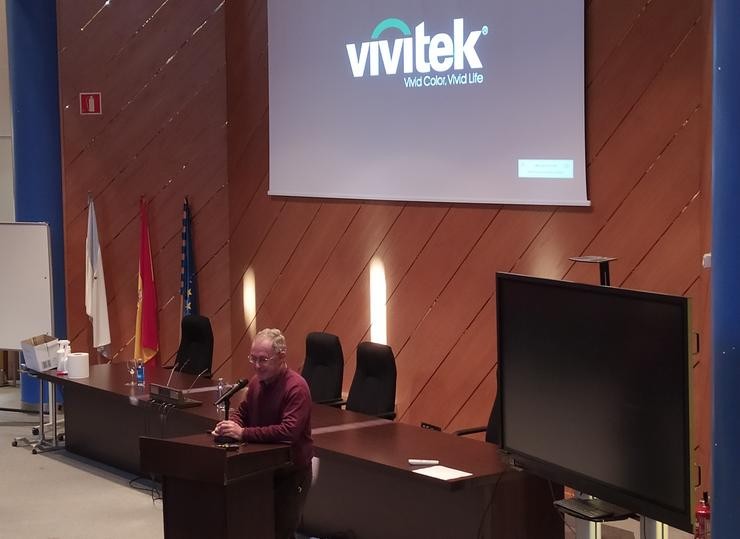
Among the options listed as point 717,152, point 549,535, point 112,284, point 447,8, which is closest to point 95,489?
point 112,284

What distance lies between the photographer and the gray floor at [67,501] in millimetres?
6922

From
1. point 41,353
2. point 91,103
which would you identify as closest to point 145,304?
point 41,353

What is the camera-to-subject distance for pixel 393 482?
20.1ft

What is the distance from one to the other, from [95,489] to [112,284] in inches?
99.2

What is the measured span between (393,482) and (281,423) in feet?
2.98

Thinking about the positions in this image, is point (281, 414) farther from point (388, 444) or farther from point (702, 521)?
point (702, 521)

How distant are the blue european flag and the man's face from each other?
417 cm

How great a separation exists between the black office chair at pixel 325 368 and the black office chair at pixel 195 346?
120 cm

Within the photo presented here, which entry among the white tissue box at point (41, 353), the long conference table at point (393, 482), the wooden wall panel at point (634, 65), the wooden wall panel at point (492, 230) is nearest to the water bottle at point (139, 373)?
the long conference table at point (393, 482)

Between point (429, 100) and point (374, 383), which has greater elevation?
point (429, 100)

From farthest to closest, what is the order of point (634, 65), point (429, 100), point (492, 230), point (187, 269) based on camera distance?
1. point (187, 269)
2. point (429, 100)
3. point (492, 230)
4. point (634, 65)

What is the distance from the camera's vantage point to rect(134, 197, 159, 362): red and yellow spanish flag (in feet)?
31.9

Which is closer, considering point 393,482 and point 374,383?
point 393,482

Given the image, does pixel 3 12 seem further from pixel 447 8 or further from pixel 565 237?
pixel 565 237
